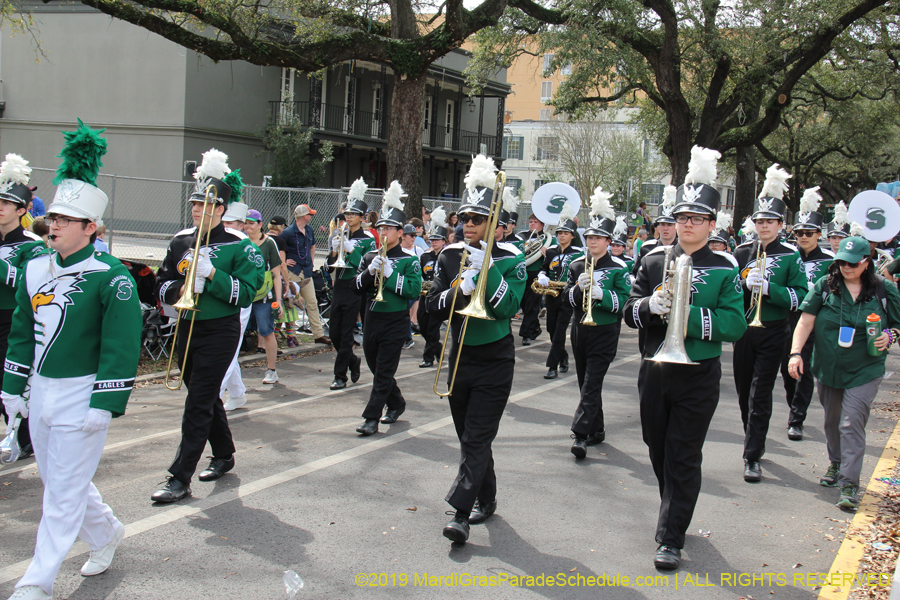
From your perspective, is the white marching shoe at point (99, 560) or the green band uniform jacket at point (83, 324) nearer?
the green band uniform jacket at point (83, 324)

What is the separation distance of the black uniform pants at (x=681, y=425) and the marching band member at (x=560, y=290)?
5.03m

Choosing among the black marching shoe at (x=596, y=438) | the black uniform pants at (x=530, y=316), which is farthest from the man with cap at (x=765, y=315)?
the black uniform pants at (x=530, y=316)

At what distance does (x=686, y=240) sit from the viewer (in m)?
4.73

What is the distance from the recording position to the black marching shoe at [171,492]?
5184 millimetres

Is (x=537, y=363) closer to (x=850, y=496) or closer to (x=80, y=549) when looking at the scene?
(x=850, y=496)

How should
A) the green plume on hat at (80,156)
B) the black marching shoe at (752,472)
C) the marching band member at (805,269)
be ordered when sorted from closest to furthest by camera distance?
the green plume on hat at (80,156)
the black marching shoe at (752,472)
the marching band member at (805,269)

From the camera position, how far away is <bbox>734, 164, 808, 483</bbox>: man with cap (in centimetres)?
646

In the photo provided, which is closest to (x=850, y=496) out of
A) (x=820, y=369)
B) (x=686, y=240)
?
(x=820, y=369)

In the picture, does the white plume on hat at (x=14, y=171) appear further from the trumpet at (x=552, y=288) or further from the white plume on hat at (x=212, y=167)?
the trumpet at (x=552, y=288)

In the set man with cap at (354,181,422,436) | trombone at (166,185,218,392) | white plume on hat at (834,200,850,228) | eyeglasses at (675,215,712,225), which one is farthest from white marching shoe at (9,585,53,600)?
white plume on hat at (834,200,850,228)

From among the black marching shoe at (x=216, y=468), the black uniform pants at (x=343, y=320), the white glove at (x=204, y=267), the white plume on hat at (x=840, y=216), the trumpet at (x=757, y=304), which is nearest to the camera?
the white glove at (x=204, y=267)

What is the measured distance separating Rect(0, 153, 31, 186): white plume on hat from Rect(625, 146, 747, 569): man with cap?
16.4ft

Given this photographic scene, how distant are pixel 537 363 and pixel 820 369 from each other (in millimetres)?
5819

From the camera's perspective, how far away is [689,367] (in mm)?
4621
